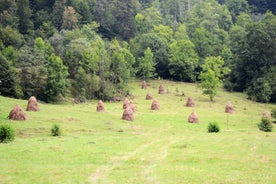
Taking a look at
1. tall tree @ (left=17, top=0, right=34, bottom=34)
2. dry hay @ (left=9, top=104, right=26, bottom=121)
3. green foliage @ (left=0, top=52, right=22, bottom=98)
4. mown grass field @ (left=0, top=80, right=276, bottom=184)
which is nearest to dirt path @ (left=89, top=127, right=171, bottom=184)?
mown grass field @ (left=0, top=80, right=276, bottom=184)

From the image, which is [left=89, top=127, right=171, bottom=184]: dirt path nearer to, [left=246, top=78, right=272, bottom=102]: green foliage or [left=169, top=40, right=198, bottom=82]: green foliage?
[left=246, top=78, right=272, bottom=102]: green foliage

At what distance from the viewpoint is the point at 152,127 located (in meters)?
50.0

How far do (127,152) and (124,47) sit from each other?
7997 centimetres

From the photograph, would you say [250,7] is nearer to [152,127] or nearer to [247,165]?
[152,127]

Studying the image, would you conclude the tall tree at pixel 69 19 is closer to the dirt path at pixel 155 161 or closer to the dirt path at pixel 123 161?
the dirt path at pixel 123 161

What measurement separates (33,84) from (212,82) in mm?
37083

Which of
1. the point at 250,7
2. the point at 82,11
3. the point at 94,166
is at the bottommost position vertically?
the point at 94,166

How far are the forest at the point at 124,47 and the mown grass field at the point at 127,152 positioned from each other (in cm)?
1544

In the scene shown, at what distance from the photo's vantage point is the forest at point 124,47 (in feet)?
229

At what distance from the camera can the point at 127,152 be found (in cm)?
3119

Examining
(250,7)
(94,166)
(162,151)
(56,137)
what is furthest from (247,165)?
(250,7)

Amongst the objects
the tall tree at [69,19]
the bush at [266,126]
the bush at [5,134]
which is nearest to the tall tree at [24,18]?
the tall tree at [69,19]

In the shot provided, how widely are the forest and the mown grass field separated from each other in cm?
1544

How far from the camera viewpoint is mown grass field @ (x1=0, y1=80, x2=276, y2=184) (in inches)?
884
